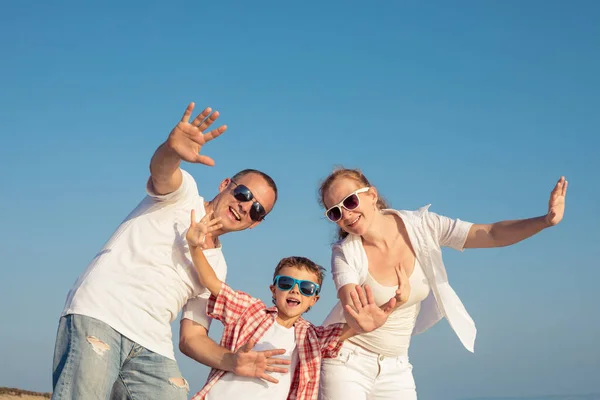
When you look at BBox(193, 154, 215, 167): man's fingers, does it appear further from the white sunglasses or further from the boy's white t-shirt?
the white sunglasses

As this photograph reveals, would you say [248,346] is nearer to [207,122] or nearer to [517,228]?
[207,122]

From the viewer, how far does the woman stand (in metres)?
6.13

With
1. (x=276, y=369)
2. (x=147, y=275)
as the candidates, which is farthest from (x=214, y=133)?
(x=276, y=369)

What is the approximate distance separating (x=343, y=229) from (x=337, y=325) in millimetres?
983

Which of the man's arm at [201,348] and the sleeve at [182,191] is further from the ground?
the sleeve at [182,191]

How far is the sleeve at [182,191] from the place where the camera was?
5688 millimetres

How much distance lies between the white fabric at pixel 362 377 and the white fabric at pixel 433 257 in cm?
40

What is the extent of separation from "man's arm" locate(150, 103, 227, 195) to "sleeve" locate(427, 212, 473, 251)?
2.51 meters

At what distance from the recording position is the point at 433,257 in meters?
6.51

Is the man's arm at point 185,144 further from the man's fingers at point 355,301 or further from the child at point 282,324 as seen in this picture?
the man's fingers at point 355,301

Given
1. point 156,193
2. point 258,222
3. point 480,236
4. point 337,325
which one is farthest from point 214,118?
point 480,236

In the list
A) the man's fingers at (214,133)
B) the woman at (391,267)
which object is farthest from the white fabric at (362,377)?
the man's fingers at (214,133)

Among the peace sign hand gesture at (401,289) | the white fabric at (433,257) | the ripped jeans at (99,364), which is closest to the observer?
the ripped jeans at (99,364)

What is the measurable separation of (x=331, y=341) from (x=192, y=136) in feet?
7.78
